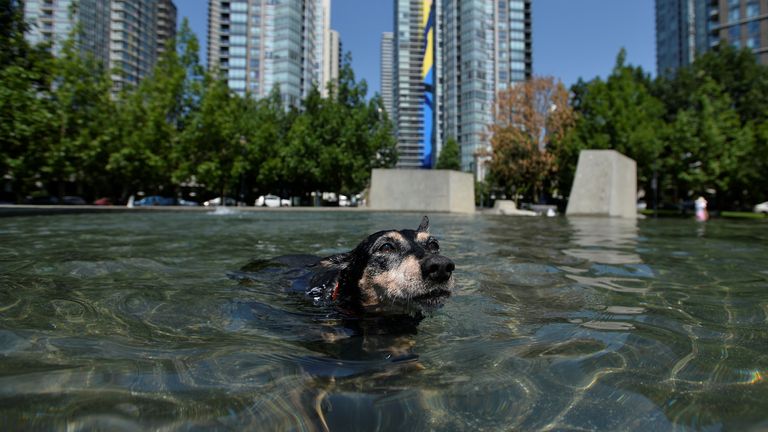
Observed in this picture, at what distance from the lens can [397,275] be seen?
3.44 m

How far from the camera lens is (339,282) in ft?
13.4

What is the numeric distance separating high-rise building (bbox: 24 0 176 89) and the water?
120207 mm

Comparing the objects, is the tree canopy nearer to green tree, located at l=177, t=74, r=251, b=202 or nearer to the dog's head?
green tree, located at l=177, t=74, r=251, b=202

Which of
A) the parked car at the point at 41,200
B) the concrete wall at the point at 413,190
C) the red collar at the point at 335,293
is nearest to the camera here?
the red collar at the point at 335,293

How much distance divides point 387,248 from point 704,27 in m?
128

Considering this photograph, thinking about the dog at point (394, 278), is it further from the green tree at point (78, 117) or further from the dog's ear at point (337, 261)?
the green tree at point (78, 117)

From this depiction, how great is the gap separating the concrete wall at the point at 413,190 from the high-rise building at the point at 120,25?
103m

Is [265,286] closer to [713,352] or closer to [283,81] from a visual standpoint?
[713,352]

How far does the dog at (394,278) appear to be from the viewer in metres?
3.31

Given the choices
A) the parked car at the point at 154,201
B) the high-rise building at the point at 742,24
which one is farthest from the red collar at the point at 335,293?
the high-rise building at the point at 742,24

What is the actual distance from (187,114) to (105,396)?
44955 mm

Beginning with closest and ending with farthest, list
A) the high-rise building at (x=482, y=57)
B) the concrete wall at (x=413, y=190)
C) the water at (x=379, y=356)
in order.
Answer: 1. the water at (x=379, y=356)
2. the concrete wall at (x=413, y=190)
3. the high-rise building at (x=482, y=57)

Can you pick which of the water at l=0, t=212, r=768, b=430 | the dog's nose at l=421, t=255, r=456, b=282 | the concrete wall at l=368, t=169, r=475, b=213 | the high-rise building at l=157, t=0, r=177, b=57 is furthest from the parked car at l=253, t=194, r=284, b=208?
the high-rise building at l=157, t=0, r=177, b=57

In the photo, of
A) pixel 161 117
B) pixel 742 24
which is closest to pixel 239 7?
pixel 161 117
